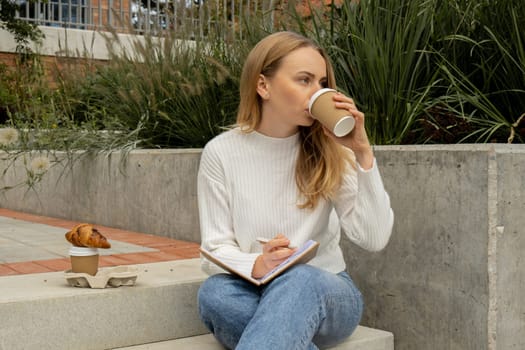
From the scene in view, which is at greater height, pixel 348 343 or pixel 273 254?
pixel 273 254

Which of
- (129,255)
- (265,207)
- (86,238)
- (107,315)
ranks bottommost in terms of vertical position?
(129,255)

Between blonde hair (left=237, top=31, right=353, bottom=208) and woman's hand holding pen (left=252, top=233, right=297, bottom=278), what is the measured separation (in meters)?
0.22

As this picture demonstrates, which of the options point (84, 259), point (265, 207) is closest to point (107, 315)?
point (84, 259)

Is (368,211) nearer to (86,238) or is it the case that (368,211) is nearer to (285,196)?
(285,196)

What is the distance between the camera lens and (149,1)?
9.63m

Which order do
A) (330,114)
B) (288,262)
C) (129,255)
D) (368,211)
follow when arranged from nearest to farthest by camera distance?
(330,114), (288,262), (368,211), (129,255)

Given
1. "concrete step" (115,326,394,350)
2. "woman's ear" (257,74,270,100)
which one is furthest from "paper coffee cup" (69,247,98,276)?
"woman's ear" (257,74,270,100)

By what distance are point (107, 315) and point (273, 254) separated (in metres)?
0.66

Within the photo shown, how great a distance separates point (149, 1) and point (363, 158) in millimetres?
7870

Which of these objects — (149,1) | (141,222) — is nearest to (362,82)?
(141,222)

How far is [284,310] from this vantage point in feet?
6.75

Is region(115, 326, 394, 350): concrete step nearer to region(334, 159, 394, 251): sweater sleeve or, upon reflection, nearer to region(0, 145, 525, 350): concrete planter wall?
region(0, 145, 525, 350): concrete planter wall

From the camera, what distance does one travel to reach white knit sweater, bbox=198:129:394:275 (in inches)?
92.3

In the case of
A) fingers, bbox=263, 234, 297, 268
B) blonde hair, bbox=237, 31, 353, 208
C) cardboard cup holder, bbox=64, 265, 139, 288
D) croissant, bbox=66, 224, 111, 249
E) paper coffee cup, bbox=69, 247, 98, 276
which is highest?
blonde hair, bbox=237, 31, 353, 208
